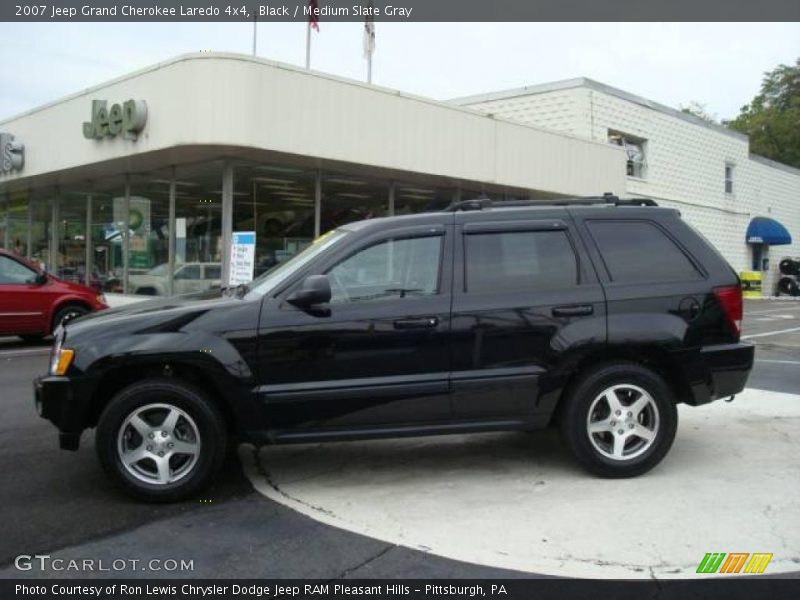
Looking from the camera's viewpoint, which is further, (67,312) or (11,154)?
(11,154)

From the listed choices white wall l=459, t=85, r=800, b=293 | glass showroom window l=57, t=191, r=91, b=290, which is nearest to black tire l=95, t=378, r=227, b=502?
glass showroom window l=57, t=191, r=91, b=290

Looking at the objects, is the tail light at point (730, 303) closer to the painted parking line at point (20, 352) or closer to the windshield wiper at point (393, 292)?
the windshield wiper at point (393, 292)

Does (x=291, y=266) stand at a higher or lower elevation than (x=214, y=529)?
higher

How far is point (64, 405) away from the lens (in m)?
4.51

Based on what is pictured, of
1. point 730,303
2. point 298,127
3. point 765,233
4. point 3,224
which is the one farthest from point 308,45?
point 765,233

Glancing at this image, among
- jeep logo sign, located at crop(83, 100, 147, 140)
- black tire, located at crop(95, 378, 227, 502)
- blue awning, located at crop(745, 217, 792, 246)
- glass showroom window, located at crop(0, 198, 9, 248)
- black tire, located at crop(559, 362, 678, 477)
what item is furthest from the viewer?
blue awning, located at crop(745, 217, 792, 246)

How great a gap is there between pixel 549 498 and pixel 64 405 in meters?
3.03

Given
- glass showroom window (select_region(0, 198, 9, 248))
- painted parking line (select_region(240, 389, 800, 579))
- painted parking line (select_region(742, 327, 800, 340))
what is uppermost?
glass showroom window (select_region(0, 198, 9, 248))

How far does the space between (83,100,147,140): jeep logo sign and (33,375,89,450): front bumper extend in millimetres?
10216

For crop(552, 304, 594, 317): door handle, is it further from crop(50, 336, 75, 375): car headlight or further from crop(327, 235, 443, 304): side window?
crop(50, 336, 75, 375): car headlight

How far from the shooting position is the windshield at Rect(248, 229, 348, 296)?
189 inches

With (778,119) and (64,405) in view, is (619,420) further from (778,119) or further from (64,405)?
(778,119)
